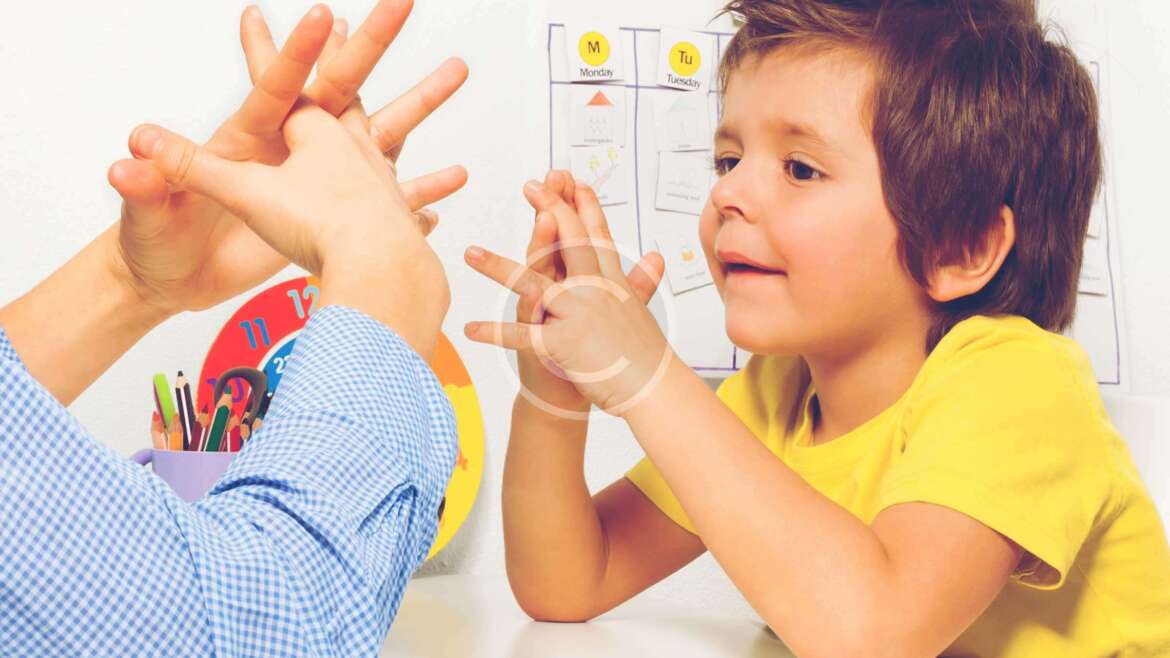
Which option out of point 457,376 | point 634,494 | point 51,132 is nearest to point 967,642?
point 634,494

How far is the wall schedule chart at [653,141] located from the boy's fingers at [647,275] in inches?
9.5

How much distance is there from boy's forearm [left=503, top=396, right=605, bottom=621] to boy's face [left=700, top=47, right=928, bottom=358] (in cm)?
16

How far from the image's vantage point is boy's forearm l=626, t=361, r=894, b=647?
60 centimetres

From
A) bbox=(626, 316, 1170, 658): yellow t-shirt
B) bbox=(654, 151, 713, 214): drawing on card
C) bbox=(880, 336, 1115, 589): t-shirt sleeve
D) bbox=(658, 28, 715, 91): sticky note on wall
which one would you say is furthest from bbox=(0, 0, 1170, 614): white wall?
Result: bbox=(880, 336, 1115, 589): t-shirt sleeve

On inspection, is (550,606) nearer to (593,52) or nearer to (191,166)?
(191,166)

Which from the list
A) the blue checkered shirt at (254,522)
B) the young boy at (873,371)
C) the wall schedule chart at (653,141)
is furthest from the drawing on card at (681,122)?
the blue checkered shirt at (254,522)

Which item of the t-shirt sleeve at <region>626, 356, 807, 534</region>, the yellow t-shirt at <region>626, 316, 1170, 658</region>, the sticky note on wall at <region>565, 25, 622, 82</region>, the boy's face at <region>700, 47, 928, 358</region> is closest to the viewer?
the yellow t-shirt at <region>626, 316, 1170, 658</region>

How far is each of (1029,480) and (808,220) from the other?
21cm

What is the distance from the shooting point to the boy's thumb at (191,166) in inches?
21.0

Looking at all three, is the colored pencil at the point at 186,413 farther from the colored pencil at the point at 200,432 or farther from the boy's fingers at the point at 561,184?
the boy's fingers at the point at 561,184

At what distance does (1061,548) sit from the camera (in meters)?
0.64

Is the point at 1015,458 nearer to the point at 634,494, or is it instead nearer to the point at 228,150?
the point at 634,494

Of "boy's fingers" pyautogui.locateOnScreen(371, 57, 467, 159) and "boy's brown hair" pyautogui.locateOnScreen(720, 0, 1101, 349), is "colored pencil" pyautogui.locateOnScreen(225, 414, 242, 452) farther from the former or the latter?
"boy's brown hair" pyautogui.locateOnScreen(720, 0, 1101, 349)

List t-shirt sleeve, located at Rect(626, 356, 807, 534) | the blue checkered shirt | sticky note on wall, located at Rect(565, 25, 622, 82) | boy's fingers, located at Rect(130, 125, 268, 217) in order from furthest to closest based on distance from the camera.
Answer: sticky note on wall, located at Rect(565, 25, 622, 82) → t-shirt sleeve, located at Rect(626, 356, 807, 534) → boy's fingers, located at Rect(130, 125, 268, 217) → the blue checkered shirt
